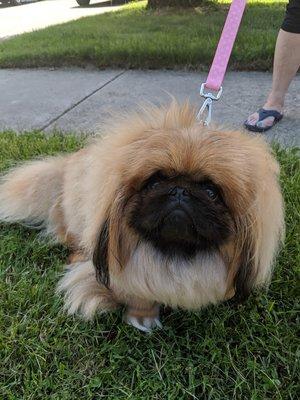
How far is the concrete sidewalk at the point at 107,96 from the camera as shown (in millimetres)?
4160

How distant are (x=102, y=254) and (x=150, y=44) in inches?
174

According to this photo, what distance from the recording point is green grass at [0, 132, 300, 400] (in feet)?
6.16

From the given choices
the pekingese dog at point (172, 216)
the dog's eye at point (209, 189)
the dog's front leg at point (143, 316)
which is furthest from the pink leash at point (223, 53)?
the dog's front leg at point (143, 316)

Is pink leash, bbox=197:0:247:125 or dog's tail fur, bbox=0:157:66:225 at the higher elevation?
pink leash, bbox=197:0:247:125

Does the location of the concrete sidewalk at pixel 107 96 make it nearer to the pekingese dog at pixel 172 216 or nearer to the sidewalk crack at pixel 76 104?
the sidewalk crack at pixel 76 104

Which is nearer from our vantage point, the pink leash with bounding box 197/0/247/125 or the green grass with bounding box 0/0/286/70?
the pink leash with bounding box 197/0/247/125

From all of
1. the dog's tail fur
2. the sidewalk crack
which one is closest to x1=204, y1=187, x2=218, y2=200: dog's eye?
the dog's tail fur

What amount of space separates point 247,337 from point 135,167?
962 mm

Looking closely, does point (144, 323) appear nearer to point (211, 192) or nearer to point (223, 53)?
point (211, 192)

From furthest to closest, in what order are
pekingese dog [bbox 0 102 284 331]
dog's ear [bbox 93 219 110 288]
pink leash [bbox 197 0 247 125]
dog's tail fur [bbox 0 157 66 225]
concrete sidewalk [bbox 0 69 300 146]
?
concrete sidewalk [bbox 0 69 300 146]
dog's tail fur [bbox 0 157 66 225]
pink leash [bbox 197 0 247 125]
dog's ear [bbox 93 219 110 288]
pekingese dog [bbox 0 102 284 331]

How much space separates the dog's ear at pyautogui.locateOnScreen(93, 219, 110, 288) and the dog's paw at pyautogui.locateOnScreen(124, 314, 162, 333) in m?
0.30

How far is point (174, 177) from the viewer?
164cm

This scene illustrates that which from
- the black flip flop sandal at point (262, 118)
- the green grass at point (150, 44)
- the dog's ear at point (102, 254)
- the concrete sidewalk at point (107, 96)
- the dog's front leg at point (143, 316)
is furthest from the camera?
the green grass at point (150, 44)

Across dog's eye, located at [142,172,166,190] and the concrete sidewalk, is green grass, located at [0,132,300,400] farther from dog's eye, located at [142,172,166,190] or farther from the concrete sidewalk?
the concrete sidewalk
